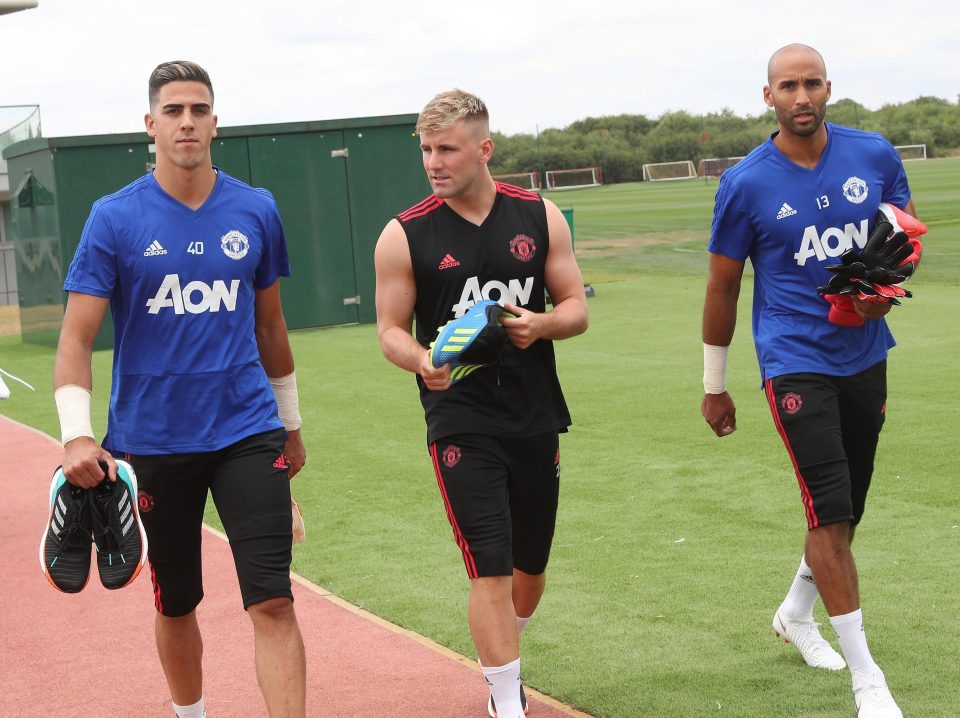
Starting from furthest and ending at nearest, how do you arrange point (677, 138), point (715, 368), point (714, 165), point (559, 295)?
1. point (677, 138)
2. point (714, 165)
3. point (715, 368)
4. point (559, 295)

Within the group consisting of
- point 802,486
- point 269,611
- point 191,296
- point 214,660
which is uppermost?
point 191,296

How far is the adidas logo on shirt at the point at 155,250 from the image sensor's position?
15.2 ft

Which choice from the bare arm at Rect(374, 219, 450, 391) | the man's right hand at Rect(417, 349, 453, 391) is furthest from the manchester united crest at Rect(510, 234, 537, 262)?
the man's right hand at Rect(417, 349, 453, 391)

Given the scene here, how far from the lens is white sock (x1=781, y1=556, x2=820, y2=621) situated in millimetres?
5605

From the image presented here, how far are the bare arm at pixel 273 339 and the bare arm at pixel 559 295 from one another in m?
0.86

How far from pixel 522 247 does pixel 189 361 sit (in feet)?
4.13

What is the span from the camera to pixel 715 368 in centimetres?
579

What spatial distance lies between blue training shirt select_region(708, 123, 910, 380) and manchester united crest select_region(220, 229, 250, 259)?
1.84 m

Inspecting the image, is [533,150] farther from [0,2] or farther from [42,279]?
[0,2]

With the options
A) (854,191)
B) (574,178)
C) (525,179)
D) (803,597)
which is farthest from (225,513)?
(574,178)

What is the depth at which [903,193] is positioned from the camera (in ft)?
18.0

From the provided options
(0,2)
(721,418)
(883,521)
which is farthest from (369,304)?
(721,418)

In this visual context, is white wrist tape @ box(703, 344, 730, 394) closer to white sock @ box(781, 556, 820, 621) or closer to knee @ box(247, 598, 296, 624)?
white sock @ box(781, 556, 820, 621)

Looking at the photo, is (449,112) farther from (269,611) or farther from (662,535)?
(662,535)
